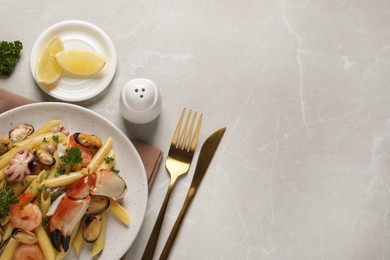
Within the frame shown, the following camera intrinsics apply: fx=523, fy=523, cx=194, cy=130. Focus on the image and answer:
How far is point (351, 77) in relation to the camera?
157cm

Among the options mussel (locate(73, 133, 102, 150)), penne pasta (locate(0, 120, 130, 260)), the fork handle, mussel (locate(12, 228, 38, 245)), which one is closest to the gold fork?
the fork handle

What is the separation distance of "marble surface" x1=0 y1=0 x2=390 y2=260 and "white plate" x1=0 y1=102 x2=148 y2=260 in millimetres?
96

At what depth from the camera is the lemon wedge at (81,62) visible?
1.44 meters

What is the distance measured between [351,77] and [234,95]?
362 millimetres

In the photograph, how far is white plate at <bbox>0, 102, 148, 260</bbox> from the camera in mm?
1372

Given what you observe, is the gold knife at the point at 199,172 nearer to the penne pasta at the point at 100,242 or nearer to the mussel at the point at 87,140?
the penne pasta at the point at 100,242

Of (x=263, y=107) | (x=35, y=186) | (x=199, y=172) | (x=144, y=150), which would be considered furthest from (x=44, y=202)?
(x=263, y=107)

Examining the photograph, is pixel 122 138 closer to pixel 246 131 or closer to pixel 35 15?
pixel 246 131

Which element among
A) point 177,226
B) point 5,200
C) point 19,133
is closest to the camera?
point 5,200

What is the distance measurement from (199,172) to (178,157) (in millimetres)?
73

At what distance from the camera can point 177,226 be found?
4.79ft

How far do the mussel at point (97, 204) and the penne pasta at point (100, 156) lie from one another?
7 centimetres

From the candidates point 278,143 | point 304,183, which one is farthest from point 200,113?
A: point 304,183

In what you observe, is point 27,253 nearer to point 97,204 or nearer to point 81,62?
point 97,204
